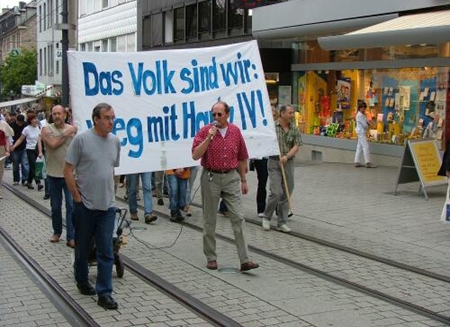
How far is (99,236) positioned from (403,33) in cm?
872

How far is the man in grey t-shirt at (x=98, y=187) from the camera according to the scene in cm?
590

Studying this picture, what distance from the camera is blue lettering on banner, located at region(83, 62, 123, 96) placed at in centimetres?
740

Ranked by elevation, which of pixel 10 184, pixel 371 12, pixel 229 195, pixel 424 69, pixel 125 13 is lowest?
pixel 10 184

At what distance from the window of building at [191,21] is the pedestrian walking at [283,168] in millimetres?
17883

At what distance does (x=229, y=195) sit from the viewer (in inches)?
281

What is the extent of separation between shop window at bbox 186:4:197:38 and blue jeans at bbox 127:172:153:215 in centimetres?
1725

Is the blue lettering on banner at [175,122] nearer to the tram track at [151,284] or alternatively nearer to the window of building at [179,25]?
the tram track at [151,284]

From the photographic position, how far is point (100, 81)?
749cm

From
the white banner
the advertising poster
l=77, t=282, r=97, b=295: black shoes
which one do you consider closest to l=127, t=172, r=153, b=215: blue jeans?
the white banner

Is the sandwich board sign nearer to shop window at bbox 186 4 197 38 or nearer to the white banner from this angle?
the white banner

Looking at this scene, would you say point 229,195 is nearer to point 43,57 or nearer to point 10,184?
point 10,184

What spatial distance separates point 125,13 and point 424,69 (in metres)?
22.4

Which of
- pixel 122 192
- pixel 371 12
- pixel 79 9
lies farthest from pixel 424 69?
pixel 79 9

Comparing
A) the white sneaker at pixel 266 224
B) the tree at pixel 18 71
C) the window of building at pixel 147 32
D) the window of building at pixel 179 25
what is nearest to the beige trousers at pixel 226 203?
the white sneaker at pixel 266 224
